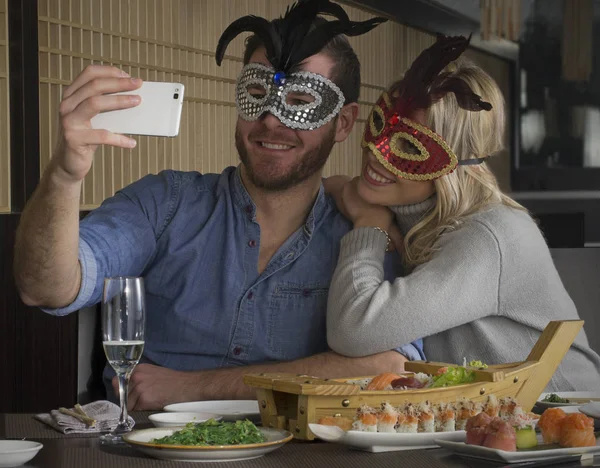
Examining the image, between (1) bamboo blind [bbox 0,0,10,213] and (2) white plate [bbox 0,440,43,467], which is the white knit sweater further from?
(1) bamboo blind [bbox 0,0,10,213]

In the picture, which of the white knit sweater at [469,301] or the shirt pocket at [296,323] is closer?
the white knit sweater at [469,301]

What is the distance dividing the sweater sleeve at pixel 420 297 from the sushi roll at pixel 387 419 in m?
0.64

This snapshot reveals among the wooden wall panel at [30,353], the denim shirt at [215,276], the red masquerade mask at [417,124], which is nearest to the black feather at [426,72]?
the red masquerade mask at [417,124]

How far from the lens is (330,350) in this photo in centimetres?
229

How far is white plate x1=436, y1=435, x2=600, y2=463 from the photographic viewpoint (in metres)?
1.28

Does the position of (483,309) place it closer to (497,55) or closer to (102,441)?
(102,441)

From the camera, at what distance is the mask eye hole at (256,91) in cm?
246

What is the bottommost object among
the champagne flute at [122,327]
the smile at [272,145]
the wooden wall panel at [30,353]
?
the wooden wall panel at [30,353]

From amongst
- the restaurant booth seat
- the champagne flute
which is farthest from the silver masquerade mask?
the champagne flute

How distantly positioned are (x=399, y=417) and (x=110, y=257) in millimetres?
1022

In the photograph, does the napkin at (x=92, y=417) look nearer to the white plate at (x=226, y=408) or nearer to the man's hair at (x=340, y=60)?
the white plate at (x=226, y=408)

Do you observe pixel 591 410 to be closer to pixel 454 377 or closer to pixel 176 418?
pixel 454 377

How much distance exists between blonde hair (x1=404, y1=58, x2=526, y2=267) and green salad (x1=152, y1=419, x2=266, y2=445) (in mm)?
942

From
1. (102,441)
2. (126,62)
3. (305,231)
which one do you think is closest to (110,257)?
(305,231)
